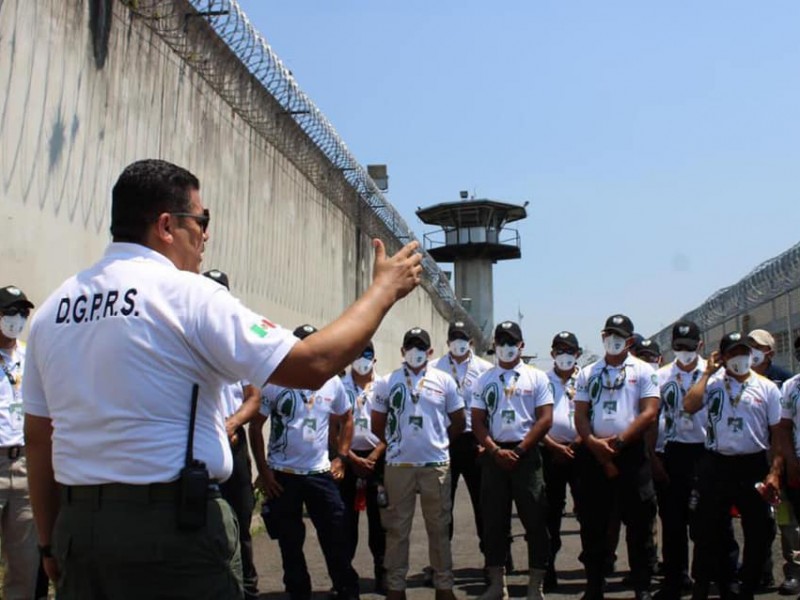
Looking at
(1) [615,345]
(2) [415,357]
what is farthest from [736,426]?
(2) [415,357]

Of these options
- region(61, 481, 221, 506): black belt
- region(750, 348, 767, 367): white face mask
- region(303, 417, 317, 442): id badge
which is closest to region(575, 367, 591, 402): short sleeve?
region(750, 348, 767, 367): white face mask

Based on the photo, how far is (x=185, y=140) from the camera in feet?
30.8

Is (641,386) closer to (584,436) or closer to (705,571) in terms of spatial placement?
(584,436)

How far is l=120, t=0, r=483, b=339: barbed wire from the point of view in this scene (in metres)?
9.05

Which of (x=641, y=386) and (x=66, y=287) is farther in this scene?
(x=641, y=386)

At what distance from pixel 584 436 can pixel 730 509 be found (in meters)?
1.19

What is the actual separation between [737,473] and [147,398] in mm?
5440

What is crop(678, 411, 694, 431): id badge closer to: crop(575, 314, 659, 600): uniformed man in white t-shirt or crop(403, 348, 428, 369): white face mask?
crop(575, 314, 659, 600): uniformed man in white t-shirt

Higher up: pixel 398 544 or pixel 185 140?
pixel 185 140

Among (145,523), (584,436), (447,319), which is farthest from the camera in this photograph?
(447,319)

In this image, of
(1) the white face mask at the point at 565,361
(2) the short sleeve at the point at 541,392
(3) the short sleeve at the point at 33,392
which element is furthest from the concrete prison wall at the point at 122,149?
(3) the short sleeve at the point at 33,392

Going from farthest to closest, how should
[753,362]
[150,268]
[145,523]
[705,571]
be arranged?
[753,362] < [705,571] < [150,268] < [145,523]

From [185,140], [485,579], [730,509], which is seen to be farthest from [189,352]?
[185,140]

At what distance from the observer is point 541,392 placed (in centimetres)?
777
